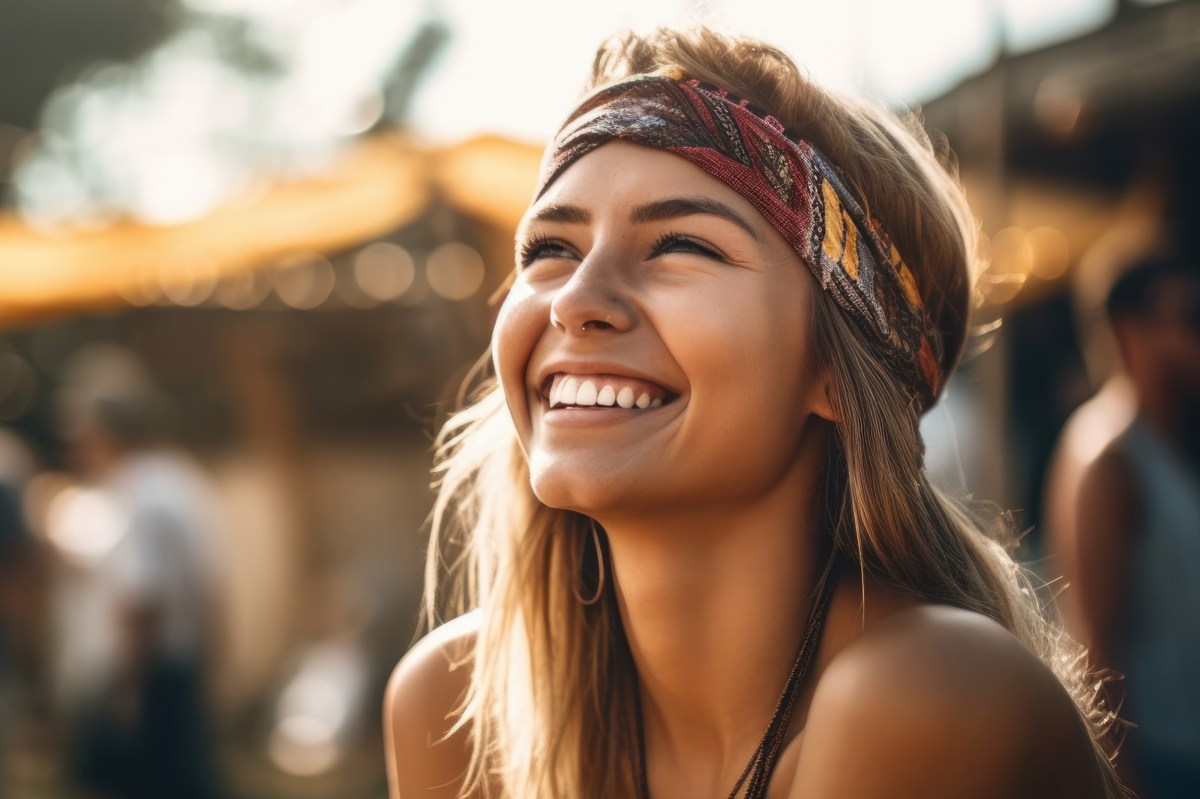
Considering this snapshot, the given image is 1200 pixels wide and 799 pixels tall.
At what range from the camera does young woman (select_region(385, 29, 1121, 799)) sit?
5.67ft

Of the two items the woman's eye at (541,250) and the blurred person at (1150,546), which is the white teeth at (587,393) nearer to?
the woman's eye at (541,250)

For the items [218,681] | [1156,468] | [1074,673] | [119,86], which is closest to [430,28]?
[119,86]

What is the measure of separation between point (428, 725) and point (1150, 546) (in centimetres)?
241

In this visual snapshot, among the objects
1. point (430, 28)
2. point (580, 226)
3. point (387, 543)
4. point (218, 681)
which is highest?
point (430, 28)

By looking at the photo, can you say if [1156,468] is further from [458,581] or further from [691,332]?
[691,332]

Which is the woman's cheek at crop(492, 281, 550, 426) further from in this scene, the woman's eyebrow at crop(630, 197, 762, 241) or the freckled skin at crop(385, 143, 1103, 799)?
the woman's eyebrow at crop(630, 197, 762, 241)

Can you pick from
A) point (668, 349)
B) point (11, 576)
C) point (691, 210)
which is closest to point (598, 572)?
point (668, 349)

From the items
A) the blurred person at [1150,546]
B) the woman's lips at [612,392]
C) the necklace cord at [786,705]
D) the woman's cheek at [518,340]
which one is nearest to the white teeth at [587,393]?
the woman's lips at [612,392]

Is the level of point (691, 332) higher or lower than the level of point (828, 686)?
higher

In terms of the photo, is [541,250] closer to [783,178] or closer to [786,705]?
[783,178]

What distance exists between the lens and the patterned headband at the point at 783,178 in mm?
1903

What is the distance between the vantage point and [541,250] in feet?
6.77

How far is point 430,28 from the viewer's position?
64.8ft

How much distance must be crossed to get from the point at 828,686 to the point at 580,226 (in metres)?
0.80
